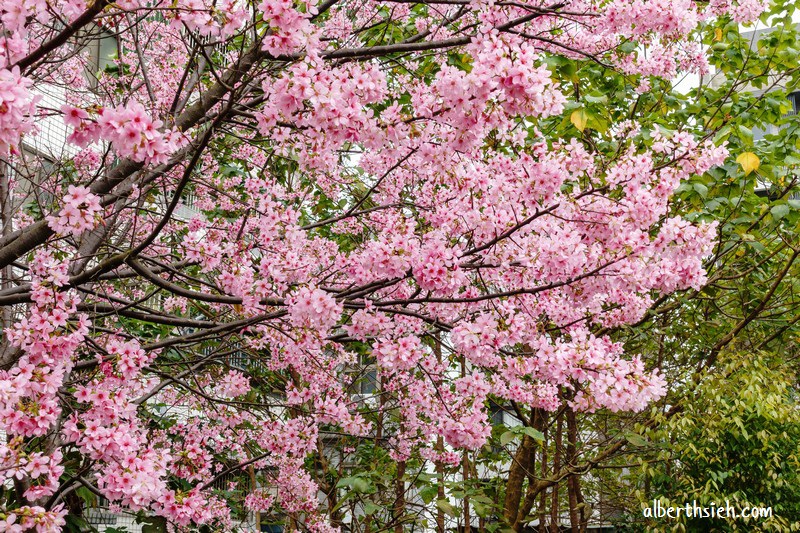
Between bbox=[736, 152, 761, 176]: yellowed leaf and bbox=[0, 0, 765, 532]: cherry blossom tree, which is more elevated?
bbox=[736, 152, 761, 176]: yellowed leaf

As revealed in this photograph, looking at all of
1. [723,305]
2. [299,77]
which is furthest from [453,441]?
[723,305]

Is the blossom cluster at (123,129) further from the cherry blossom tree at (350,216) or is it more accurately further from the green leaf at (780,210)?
the green leaf at (780,210)

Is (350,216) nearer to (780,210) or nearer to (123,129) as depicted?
(123,129)

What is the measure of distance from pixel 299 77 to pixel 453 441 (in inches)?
101

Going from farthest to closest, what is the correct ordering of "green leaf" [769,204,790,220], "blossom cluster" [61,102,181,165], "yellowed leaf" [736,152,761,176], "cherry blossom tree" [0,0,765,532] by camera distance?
"green leaf" [769,204,790,220], "yellowed leaf" [736,152,761,176], "cherry blossom tree" [0,0,765,532], "blossom cluster" [61,102,181,165]

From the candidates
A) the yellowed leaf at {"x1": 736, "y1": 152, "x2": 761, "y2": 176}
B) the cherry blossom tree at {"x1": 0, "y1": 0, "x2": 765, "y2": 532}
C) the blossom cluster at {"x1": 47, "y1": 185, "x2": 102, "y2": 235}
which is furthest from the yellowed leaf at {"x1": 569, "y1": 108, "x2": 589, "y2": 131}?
the blossom cluster at {"x1": 47, "y1": 185, "x2": 102, "y2": 235}

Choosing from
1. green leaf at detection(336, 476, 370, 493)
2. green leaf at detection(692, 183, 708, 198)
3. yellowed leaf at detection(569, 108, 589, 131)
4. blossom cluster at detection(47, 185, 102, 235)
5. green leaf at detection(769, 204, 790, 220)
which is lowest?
green leaf at detection(336, 476, 370, 493)

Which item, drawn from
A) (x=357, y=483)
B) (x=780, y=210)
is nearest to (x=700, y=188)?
(x=780, y=210)

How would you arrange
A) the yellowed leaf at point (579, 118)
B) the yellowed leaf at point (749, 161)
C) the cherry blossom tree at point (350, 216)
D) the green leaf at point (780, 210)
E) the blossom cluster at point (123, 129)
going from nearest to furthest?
1. the blossom cluster at point (123, 129)
2. the cherry blossom tree at point (350, 216)
3. the yellowed leaf at point (579, 118)
4. the yellowed leaf at point (749, 161)
5. the green leaf at point (780, 210)

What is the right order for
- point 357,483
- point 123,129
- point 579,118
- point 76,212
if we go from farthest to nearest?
point 357,483 < point 579,118 < point 76,212 < point 123,129

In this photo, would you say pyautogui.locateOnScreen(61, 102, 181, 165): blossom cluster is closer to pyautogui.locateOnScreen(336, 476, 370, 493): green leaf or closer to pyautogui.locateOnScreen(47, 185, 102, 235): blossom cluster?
pyautogui.locateOnScreen(47, 185, 102, 235): blossom cluster

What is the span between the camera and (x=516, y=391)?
4.59 m

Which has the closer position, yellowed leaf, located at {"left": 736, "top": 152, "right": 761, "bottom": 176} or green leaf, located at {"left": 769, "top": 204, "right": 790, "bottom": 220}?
yellowed leaf, located at {"left": 736, "top": 152, "right": 761, "bottom": 176}

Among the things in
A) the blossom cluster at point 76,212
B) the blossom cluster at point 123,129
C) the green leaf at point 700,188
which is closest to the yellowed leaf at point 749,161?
the green leaf at point 700,188
